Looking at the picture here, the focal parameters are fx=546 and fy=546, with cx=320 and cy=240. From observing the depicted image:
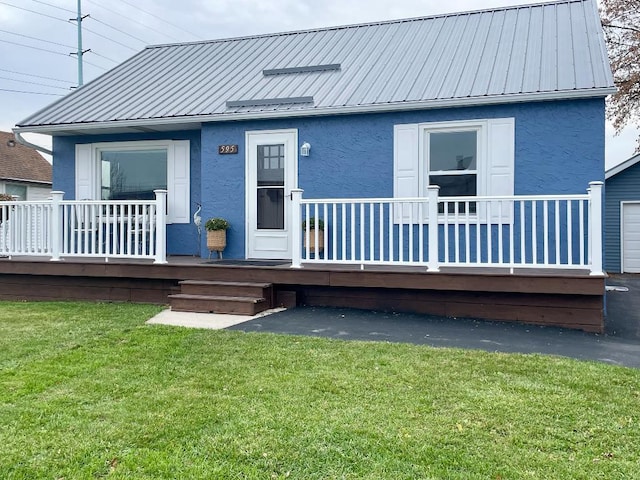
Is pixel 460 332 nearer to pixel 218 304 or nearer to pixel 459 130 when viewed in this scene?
pixel 218 304

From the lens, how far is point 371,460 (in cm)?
278

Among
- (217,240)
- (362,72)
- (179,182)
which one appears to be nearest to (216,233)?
(217,240)

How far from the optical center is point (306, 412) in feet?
11.1

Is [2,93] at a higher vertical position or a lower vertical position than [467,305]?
higher

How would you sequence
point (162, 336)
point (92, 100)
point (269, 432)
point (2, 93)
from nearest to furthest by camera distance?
point (269, 432) < point (162, 336) < point (92, 100) < point (2, 93)

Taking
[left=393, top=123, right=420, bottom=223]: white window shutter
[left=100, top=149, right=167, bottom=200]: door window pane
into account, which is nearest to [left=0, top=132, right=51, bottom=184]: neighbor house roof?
[left=100, top=149, right=167, bottom=200]: door window pane

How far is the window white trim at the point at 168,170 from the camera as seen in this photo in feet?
30.3

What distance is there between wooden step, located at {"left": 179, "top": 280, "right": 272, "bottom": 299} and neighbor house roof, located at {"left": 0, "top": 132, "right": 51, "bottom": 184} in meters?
17.2

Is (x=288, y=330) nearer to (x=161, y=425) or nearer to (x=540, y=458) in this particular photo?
(x=161, y=425)

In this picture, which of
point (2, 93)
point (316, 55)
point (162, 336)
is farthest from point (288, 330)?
point (2, 93)

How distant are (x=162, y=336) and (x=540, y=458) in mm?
3762

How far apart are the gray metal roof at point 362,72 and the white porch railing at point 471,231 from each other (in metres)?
1.46

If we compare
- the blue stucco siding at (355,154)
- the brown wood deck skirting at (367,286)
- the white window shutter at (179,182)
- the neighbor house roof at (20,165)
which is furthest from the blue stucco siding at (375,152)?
the neighbor house roof at (20,165)

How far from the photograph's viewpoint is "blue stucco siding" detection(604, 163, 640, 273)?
14.1 metres
